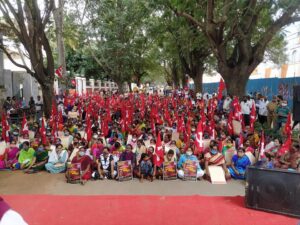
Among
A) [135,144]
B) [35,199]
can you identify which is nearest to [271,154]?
[135,144]

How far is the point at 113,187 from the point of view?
754 centimetres

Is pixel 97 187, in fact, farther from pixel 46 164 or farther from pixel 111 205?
pixel 46 164

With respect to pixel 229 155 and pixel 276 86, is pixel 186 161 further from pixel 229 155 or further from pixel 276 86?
pixel 276 86

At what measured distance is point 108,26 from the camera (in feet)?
76.9

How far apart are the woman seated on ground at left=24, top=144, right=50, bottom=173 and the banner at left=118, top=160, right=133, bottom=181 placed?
226 centimetres

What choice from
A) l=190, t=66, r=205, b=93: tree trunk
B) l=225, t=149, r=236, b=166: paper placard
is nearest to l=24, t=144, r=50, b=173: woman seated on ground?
l=225, t=149, r=236, b=166: paper placard

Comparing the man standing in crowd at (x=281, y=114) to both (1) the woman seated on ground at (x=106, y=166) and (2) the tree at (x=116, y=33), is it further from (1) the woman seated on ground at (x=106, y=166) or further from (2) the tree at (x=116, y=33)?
(2) the tree at (x=116, y=33)

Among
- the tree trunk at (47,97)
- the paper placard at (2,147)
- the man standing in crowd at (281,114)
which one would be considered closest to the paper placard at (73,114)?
the tree trunk at (47,97)

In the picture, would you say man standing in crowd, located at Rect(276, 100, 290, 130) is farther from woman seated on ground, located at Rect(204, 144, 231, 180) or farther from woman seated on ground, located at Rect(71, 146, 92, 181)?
woman seated on ground, located at Rect(71, 146, 92, 181)

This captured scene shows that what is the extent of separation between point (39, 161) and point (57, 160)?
55cm

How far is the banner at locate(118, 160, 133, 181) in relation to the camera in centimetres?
805

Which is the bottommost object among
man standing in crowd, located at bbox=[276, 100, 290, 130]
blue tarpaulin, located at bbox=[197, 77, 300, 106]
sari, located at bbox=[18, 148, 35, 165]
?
sari, located at bbox=[18, 148, 35, 165]

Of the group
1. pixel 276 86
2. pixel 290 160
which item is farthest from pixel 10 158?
pixel 276 86

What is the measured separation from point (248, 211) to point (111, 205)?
2.42m
